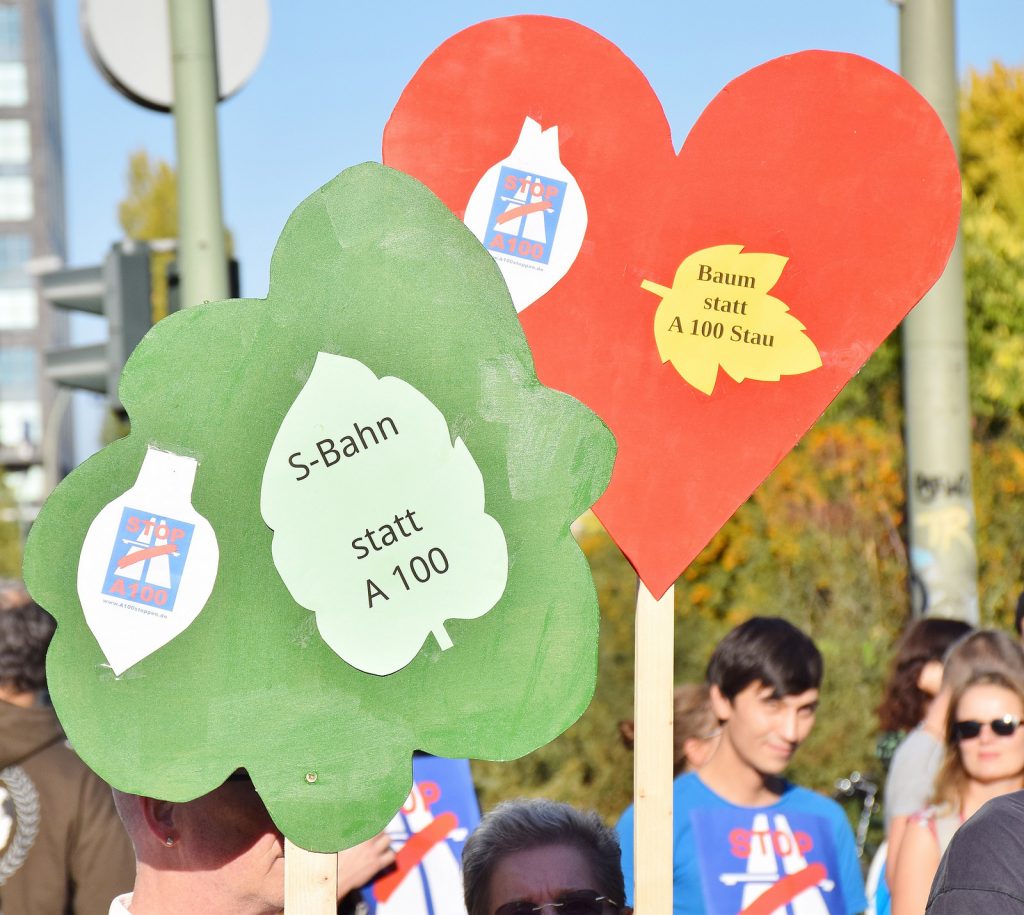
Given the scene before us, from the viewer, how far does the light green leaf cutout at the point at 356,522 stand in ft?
5.68

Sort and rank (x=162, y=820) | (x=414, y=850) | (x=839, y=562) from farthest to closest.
Answer: (x=839, y=562) → (x=414, y=850) → (x=162, y=820)

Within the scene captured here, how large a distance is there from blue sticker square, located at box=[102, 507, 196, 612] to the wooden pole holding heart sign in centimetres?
60

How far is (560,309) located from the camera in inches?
79.5

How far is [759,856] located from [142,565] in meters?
1.73

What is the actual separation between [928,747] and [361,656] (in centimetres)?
214

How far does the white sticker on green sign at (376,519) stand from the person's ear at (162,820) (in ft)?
1.04

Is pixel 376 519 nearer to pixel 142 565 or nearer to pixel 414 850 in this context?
pixel 142 565

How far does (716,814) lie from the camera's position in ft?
9.96

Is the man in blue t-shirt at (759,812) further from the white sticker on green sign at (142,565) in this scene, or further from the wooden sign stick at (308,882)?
the white sticker on green sign at (142,565)

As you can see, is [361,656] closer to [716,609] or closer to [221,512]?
[221,512]

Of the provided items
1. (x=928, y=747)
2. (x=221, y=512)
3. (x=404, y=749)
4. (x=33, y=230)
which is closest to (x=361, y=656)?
(x=404, y=749)

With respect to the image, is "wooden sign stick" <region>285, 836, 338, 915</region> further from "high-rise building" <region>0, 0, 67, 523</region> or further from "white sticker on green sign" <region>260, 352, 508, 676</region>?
"high-rise building" <region>0, 0, 67, 523</region>

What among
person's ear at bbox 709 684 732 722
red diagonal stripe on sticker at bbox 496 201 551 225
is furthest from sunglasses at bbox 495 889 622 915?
person's ear at bbox 709 684 732 722

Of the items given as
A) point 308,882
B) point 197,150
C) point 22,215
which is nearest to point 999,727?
point 308,882
